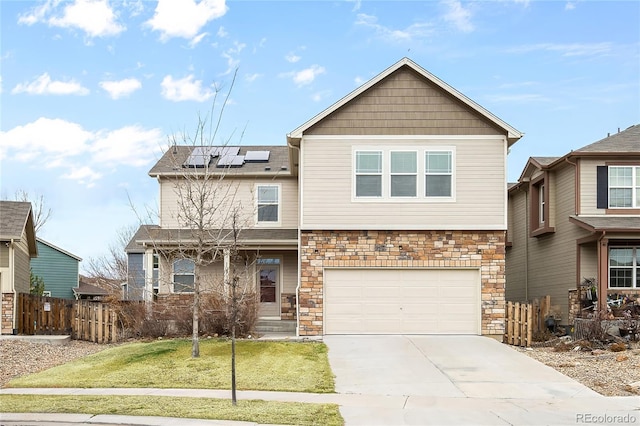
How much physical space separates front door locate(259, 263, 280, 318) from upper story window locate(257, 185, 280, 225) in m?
1.64

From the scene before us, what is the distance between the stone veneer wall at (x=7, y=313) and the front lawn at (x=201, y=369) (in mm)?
6567

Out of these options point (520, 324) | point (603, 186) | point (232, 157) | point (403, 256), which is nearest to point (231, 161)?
point (232, 157)

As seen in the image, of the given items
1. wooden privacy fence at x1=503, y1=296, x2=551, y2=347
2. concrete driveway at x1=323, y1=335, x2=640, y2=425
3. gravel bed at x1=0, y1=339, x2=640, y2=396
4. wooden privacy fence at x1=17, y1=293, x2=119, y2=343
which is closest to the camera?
concrete driveway at x1=323, y1=335, x2=640, y2=425

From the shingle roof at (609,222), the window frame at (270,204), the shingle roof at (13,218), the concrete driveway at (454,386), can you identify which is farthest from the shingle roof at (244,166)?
the shingle roof at (609,222)

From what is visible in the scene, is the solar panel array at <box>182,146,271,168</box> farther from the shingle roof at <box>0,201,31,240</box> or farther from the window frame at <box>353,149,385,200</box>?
the window frame at <box>353,149,385,200</box>

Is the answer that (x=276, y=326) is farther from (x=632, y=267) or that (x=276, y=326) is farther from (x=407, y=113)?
(x=632, y=267)

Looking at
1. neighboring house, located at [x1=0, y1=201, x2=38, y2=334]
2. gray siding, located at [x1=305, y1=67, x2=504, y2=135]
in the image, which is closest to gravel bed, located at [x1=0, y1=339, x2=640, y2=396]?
neighboring house, located at [x1=0, y1=201, x2=38, y2=334]

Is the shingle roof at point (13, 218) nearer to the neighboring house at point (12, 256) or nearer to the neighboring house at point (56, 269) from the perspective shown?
the neighboring house at point (12, 256)

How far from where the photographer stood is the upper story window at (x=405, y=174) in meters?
21.3

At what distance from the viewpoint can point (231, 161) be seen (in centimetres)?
2697

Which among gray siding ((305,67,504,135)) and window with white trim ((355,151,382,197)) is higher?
gray siding ((305,67,504,135))

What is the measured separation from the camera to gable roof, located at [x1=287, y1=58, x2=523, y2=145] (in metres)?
21.2

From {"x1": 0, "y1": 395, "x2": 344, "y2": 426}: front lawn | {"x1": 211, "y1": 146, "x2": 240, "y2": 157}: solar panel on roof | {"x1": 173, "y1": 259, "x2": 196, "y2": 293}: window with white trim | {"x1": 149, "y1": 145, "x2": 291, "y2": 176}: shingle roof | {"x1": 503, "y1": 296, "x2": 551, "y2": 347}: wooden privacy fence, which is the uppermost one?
{"x1": 211, "y1": 146, "x2": 240, "y2": 157}: solar panel on roof

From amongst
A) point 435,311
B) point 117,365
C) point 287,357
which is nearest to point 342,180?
point 435,311
